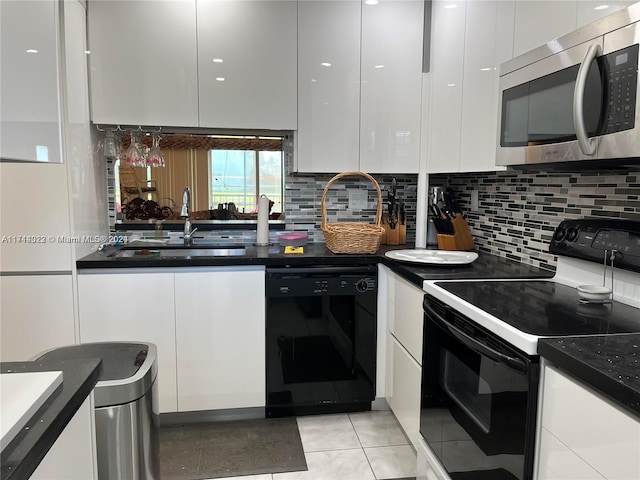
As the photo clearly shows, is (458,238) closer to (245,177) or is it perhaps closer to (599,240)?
(599,240)

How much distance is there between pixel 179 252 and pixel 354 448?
1.43 meters

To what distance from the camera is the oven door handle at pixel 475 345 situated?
1.19 meters

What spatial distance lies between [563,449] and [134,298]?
79.4 inches

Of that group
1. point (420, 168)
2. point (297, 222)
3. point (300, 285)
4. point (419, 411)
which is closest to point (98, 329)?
point (300, 285)

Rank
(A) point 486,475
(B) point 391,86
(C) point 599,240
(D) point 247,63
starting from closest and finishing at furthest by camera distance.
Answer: (A) point 486,475 → (C) point 599,240 → (D) point 247,63 → (B) point 391,86

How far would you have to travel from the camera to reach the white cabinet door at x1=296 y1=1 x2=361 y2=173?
2.63m

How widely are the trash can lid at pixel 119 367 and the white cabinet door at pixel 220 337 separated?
73 cm

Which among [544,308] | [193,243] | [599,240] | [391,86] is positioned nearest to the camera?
[544,308]

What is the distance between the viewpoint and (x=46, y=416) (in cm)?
75

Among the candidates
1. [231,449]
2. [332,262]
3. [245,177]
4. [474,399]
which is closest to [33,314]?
[231,449]

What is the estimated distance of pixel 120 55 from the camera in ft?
8.13

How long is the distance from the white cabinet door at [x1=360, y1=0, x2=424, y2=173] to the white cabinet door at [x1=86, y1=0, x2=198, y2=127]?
1.00 m

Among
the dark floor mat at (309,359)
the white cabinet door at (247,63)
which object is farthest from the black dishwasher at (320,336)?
the white cabinet door at (247,63)

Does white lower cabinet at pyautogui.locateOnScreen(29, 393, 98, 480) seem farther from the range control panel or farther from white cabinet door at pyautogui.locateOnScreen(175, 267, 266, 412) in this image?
the range control panel
